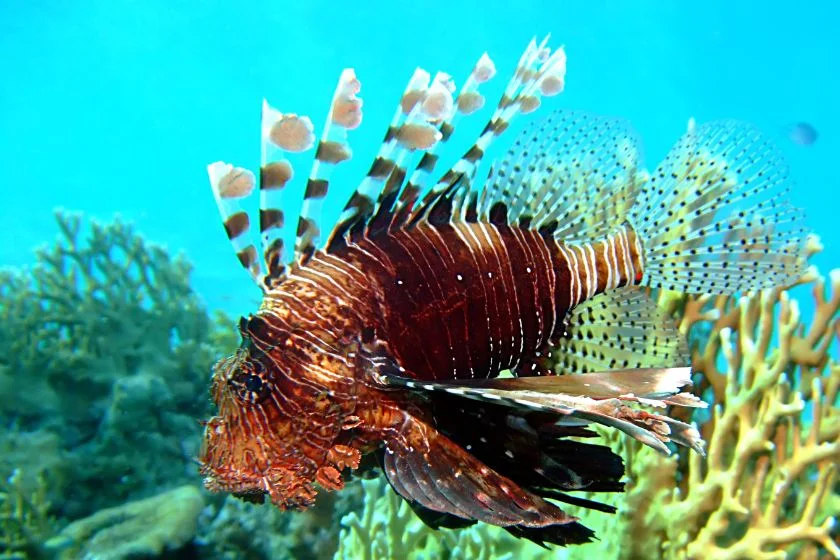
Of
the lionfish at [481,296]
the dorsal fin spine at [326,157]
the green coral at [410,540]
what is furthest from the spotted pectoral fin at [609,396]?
Result: the green coral at [410,540]

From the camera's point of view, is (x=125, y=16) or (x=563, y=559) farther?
(x=125, y=16)

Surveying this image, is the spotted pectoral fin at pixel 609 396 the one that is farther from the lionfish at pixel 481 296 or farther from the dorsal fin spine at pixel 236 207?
the dorsal fin spine at pixel 236 207

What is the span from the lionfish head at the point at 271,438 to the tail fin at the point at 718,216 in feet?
4.19

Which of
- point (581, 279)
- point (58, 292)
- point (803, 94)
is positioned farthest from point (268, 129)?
point (803, 94)

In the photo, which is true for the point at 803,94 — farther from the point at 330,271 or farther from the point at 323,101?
the point at 330,271

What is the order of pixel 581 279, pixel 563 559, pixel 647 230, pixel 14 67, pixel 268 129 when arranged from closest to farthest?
pixel 268 129
pixel 581 279
pixel 647 230
pixel 563 559
pixel 14 67

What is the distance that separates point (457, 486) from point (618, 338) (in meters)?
0.90

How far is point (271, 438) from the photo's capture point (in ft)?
4.65

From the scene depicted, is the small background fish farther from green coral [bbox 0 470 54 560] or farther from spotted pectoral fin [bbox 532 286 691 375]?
green coral [bbox 0 470 54 560]

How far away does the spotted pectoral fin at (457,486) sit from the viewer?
126 centimetres

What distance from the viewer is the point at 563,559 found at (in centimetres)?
246

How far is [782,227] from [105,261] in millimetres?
6869

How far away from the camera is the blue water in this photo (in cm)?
5728

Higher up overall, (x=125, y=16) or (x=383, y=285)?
(x=125, y=16)
